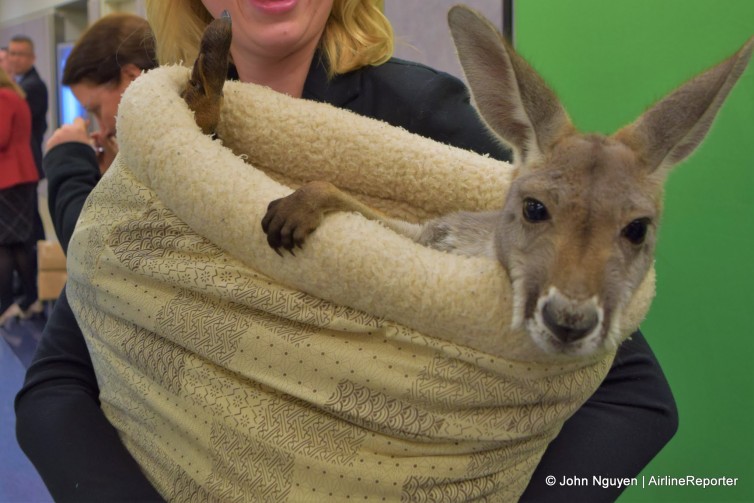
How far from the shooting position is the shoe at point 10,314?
548cm

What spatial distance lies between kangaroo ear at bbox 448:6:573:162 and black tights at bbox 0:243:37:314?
16.9ft

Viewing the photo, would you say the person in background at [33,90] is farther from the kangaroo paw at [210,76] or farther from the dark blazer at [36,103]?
the kangaroo paw at [210,76]

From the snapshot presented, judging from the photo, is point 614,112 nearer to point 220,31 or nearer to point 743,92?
point 743,92

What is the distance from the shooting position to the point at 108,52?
2.43 meters

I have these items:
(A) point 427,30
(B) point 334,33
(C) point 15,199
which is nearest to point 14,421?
(C) point 15,199

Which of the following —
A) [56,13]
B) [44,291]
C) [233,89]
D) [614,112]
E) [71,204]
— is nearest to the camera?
[233,89]

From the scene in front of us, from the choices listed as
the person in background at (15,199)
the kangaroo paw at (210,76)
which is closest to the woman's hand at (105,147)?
the kangaroo paw at (210,76)

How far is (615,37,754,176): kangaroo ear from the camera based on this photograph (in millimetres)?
1119

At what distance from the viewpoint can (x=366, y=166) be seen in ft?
4.36

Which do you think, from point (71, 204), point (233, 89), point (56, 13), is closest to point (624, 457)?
point (233, 89)

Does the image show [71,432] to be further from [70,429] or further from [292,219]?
[292,219]

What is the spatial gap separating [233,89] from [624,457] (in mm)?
913

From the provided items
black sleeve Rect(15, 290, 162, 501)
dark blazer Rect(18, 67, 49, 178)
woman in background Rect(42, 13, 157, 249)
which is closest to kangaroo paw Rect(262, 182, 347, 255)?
black sleeve Rect(15, 290, 162, 501)

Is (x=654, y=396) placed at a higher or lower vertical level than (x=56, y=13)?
Result: higher
